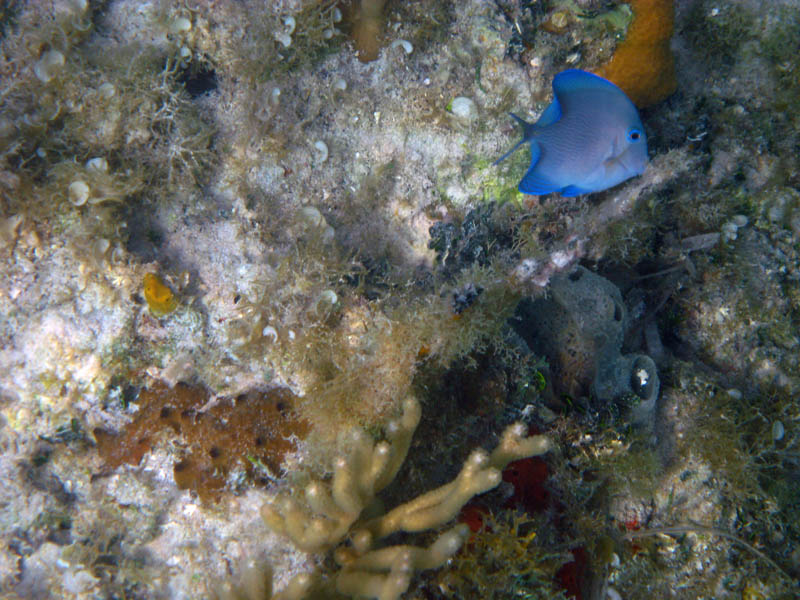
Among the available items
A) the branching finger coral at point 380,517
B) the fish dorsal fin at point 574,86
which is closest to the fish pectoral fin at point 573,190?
the fish dorsal fin at point 574,86

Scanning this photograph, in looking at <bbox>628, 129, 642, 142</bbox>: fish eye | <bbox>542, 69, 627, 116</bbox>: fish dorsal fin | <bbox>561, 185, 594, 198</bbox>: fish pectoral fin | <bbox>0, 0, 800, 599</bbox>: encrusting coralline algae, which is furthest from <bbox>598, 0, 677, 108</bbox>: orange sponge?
<bbox>561, 185, 594, 198</bbox>: fish pectoral fin

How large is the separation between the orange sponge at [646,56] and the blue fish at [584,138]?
117cm

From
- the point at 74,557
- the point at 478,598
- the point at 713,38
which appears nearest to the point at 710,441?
the point at 478,598

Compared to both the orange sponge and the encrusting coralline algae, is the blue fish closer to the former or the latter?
the encrusting coralline algae

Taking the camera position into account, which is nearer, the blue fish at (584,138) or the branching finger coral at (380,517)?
the branching finger coral at (380,517)

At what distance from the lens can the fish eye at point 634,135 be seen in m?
2.46

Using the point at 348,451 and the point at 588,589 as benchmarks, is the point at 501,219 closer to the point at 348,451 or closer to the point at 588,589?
the point at 348,451

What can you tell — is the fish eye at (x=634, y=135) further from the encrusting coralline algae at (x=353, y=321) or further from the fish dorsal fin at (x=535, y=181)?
the fish dorsal fin at (x=535, y=181)

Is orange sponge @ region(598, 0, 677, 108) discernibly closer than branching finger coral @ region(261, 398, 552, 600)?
No

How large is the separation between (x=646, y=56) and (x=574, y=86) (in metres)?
1.38

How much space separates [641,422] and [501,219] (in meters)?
2.06

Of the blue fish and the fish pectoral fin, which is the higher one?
the blue fish

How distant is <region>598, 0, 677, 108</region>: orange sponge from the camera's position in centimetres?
326

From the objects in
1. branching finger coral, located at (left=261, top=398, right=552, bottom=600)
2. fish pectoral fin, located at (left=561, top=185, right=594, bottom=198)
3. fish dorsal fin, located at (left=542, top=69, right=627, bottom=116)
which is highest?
fish dorsal fin, located at (left=542, top=69, right=627, bottom=116)
